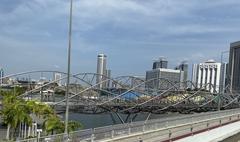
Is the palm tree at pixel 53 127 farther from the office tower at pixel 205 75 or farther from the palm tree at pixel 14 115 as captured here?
the office tower at pixel 205 75

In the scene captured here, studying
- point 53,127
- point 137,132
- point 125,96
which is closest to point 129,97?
point 125,96

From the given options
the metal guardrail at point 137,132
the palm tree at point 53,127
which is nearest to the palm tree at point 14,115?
the palm tree at point 53,127

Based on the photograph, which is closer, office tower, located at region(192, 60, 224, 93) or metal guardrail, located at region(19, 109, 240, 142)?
metal guardrail, located at region(19, 109, 240, 142)

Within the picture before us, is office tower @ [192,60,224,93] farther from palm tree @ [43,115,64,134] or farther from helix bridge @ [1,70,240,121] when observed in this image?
palm tree @ [43,115,64,134]

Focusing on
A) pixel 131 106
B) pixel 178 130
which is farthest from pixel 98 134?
pixel 131 106

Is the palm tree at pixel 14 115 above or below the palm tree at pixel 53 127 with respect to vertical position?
above

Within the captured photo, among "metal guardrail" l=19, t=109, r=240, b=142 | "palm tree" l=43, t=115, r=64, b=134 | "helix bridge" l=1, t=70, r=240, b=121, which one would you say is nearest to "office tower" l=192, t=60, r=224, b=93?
"helix bridge" l=1, t=70, r=240, b=121

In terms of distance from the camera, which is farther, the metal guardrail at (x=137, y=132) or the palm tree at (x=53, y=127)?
the palm tree at (x=53, y=127)

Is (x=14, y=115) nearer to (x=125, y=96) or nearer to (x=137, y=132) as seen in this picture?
(x=137, y=132)

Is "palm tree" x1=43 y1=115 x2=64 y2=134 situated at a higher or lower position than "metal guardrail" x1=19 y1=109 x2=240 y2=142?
lower

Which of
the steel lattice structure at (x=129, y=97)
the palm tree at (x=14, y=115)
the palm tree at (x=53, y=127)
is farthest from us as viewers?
the steel lattice structure at (x=129, y=97)

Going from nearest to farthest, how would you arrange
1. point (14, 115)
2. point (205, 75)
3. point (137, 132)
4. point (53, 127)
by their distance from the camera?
point (137, 132) < point (53, 127) < point (14, 115) < point (205, 75)

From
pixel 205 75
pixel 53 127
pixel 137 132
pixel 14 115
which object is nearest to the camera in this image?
pixel 137 132

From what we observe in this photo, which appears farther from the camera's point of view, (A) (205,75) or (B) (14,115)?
(A) (205,75)
